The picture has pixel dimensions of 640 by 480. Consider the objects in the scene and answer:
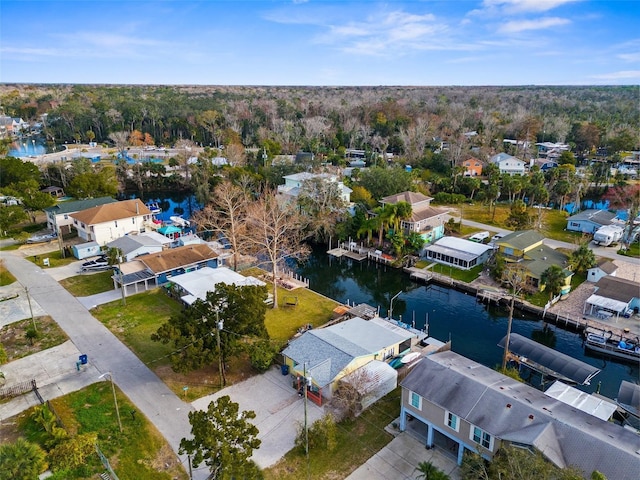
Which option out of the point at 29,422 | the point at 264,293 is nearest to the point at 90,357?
the point at 29,422

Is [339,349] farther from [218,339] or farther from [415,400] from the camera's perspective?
[218,339]

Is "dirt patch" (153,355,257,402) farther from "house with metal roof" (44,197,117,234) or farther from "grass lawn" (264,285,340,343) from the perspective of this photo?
"house with metal roof" (44,197,117,234)

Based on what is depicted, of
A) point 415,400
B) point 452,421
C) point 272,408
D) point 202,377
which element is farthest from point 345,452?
point 202,377

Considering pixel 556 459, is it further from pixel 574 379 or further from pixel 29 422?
pixel 29 422

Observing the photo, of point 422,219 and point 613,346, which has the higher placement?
point 422,219

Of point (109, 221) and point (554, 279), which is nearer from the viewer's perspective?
point (554, 279)

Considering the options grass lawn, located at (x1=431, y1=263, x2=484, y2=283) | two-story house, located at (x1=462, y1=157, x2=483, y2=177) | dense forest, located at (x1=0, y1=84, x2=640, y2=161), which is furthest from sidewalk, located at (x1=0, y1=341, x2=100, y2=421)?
two-story house, located at (x1=462, y1=157, x2=483, y2=177)
